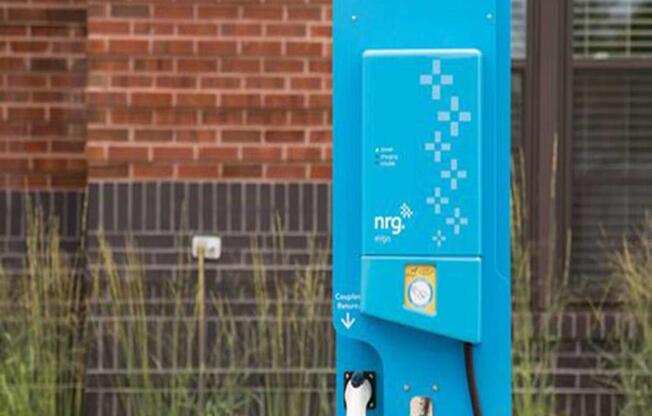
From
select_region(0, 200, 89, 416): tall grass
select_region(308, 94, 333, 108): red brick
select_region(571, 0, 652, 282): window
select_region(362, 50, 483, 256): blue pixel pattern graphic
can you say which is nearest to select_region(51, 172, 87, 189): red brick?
select_region(0, 200, 89, 416): tall grass

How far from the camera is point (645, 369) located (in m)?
7.37

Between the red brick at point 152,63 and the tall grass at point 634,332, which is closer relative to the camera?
the tall grass at point 634,332

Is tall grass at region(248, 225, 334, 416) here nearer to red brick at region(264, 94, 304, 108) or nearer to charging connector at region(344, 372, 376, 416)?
red brick at region(264, 94, 304, 108)

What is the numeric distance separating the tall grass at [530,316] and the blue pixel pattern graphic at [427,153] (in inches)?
121

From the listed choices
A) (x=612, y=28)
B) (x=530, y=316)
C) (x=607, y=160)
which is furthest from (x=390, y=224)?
(x=612, y=28)

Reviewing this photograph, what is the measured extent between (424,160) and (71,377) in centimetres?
413

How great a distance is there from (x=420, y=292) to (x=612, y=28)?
167 inches

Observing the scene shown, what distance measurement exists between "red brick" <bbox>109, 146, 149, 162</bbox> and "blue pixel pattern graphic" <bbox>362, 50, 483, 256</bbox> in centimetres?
378

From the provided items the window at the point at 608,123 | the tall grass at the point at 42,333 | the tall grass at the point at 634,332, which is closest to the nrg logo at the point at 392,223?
the tall grass at the point at 634,332

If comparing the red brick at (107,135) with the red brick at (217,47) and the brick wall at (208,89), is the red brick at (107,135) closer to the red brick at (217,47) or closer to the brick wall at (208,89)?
the brick wall at (208,89)

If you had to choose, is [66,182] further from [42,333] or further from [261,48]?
[261,48]

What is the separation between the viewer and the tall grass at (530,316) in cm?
725

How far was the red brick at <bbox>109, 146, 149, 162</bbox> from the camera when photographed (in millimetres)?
7809

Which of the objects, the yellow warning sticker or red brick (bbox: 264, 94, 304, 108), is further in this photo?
red brick (bbox: 264, 94, 304, 108)
